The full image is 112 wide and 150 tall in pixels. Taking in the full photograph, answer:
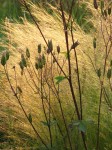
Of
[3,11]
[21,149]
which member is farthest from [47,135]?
[3,11]

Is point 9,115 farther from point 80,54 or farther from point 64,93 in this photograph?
point 80,54

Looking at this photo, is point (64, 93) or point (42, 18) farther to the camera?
point (42, 18)

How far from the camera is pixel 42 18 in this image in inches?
139

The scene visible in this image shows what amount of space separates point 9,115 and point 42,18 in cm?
90

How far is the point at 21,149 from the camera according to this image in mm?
2824

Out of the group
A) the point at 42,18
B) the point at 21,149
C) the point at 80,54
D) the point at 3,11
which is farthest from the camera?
the point at 3,11

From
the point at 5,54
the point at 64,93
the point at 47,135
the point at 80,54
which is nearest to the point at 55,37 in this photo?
the point at 80,54

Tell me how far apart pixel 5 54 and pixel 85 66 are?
104 cm

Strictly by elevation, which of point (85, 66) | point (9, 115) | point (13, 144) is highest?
point (85, 66)

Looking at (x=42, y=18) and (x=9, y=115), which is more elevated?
(x=42, y=18)

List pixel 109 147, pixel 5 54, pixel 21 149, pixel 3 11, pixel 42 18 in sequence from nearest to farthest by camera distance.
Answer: pixel 5 54 < pixel 109 147 < pixel 21 149 < pixel 42 18 < pixel 3 11

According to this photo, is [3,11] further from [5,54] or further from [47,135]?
[5,54]

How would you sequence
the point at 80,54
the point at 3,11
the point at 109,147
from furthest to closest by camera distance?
the point at 3,11 → the point at 80,54 → the point at 109,147

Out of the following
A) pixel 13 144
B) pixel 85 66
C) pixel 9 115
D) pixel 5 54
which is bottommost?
pixel 13 144
